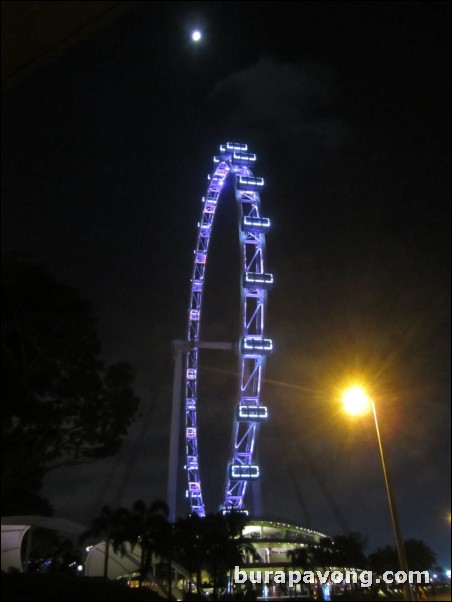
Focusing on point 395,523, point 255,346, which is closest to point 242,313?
point 255,346

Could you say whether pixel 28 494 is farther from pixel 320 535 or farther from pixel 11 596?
pixel 320 535

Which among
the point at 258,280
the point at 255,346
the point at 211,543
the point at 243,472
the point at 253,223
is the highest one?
the point at 253,223

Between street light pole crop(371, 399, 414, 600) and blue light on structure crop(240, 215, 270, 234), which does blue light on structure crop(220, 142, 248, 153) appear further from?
street light pole crop(371, 399, 414, 600)

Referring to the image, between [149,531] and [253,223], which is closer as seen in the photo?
[149,531]

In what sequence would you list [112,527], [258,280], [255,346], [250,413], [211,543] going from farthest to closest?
[258,280]
[250,413]
[255,346]
[211,543]
[112,527]

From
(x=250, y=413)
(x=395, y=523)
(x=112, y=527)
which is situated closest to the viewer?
(x=395, y=523)

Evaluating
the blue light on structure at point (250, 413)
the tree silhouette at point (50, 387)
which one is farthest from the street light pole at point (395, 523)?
the blue light on structure at point (250, 413)

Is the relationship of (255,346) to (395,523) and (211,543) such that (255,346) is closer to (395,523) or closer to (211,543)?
(211,543)

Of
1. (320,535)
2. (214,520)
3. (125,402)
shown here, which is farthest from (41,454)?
(320,535)

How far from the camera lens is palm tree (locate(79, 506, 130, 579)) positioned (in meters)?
42.0

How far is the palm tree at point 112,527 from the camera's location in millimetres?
42031

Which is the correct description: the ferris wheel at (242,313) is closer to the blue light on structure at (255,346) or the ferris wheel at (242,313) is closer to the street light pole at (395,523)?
the blue light on structure at (255,346)

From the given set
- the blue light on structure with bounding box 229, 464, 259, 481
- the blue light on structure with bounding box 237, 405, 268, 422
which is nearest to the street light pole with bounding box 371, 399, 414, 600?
the blue light on structure with bounding box 237, 405, 268, 422

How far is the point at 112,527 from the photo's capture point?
42.9 metres
